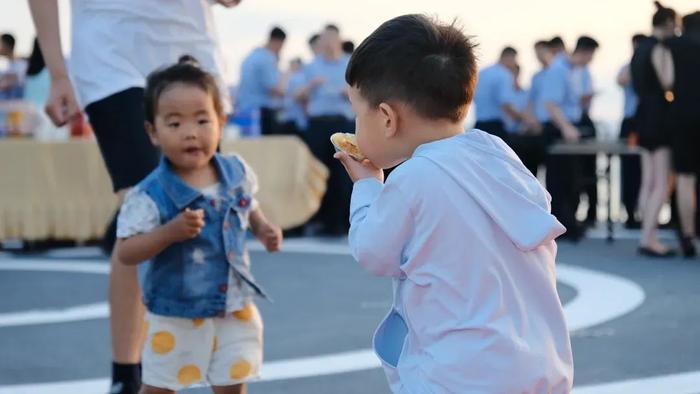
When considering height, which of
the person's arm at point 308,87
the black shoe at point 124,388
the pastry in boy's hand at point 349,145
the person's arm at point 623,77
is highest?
the pastry in boy's hand at point 349,145

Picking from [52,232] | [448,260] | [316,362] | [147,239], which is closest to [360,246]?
[448,260]

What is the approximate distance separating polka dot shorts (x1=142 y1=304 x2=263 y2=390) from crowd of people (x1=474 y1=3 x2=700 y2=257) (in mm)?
6558

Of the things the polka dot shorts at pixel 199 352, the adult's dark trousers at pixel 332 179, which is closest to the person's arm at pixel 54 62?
the polka dot shorts at pixel 199 352

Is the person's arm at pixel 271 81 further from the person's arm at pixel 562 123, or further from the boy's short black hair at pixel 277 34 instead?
the person's arm at pixel 562 123

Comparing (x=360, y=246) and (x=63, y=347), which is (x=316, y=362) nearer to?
(x=63, y=347)

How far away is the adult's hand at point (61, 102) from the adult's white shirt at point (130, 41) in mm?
47

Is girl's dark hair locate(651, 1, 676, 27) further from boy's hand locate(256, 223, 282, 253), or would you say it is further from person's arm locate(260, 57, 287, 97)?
boy's hand locate(256, 223, 282, 253)

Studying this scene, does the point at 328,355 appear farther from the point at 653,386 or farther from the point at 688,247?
the point at 688,247

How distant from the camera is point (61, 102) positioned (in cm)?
428

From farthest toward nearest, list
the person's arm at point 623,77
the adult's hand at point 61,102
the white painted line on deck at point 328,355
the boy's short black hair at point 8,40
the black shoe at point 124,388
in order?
the boy's short black hair at point 8,40, the person's arm at point 623,77, the white painted line on deck at point 328,355, the adult's hand at point 61,102, the black shoe at point 124,388

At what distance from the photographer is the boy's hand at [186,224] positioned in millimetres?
3533

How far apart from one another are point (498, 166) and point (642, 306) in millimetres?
4406

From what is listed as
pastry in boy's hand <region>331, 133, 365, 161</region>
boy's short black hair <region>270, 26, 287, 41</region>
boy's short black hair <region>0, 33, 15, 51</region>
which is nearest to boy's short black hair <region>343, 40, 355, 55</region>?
boy's short black hair <region>270, 26, 287, 41</region>

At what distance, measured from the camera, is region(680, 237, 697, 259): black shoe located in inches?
381
